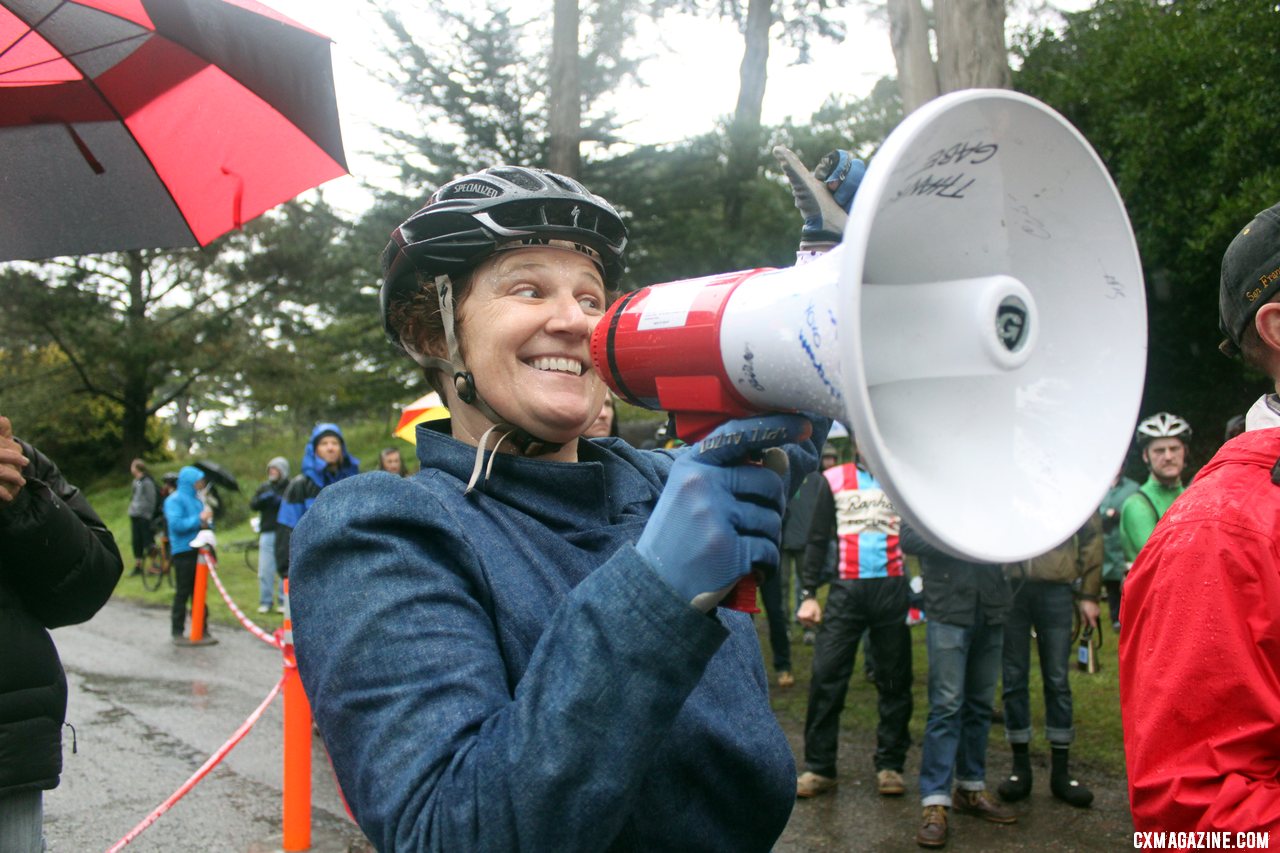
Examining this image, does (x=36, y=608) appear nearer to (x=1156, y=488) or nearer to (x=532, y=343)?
(x=532, y=343)

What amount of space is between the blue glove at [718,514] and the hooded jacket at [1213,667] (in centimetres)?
90

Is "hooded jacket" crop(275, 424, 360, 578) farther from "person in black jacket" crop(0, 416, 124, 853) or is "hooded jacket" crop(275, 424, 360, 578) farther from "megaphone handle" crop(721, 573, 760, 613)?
"megaphone handle" crop(721, 573, 760, 613)

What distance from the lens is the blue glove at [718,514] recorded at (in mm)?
1232

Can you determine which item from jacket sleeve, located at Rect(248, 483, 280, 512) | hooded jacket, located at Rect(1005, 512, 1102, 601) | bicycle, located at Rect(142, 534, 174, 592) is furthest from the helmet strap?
bicycle, located at Rect(142, 534, 174, 592)

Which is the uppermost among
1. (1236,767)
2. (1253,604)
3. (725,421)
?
(725,421)

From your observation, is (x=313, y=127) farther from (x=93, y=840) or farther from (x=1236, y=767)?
(x=93, y=840)

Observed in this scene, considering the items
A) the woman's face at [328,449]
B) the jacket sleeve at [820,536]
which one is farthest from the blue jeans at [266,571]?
the jacket sleeve at [820,536]

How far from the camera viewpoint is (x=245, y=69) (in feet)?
10.0

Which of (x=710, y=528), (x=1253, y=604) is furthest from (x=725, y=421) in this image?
(x=1253, y=604)

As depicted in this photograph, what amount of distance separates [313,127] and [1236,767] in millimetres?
2911

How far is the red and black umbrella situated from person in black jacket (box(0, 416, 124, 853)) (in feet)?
2.45

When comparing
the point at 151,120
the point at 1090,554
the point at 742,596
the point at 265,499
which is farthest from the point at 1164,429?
the point at 265,499

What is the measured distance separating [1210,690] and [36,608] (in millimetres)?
2733

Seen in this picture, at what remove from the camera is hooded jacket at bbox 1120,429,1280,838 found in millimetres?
1688
